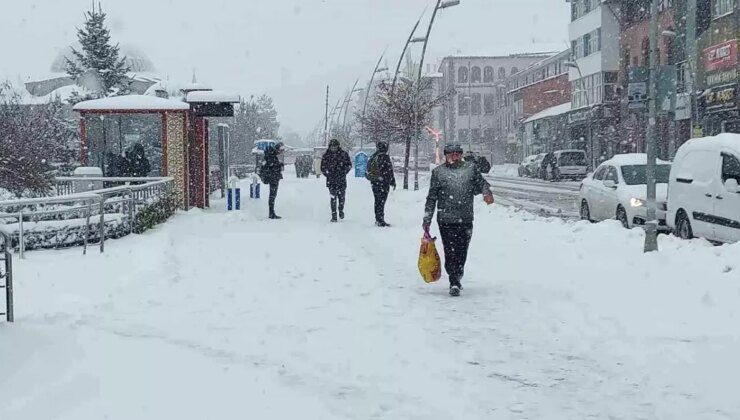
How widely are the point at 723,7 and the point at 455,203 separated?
3134 centimetres

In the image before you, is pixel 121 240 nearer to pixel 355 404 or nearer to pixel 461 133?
pixel 355 404

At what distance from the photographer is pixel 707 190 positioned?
13.8 m

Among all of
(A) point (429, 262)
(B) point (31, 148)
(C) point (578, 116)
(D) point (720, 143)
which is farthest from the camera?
(C) point (578, 116)

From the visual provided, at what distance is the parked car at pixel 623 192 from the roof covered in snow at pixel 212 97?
879 cm

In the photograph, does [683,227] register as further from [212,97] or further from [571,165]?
[571,165]

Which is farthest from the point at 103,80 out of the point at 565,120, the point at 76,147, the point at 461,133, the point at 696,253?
the point at 461,133

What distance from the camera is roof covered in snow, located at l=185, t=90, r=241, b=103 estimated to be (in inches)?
886

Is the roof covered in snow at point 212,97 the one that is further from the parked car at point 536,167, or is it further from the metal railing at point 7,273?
the parked car at point 536,167

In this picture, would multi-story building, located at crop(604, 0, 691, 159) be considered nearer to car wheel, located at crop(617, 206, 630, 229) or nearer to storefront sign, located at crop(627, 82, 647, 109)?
car wheel, located at crop(617, 206, 630, 229)

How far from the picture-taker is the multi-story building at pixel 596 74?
5494 centimetres

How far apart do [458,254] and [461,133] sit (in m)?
105

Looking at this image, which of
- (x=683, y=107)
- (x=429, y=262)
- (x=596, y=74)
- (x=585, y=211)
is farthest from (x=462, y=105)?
(x=429, y=262)

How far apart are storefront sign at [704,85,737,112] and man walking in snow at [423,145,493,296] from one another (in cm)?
2885

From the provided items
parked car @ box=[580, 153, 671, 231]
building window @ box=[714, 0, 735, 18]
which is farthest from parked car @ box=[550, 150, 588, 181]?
parked car @ box=[580, 153, 671, 231]
